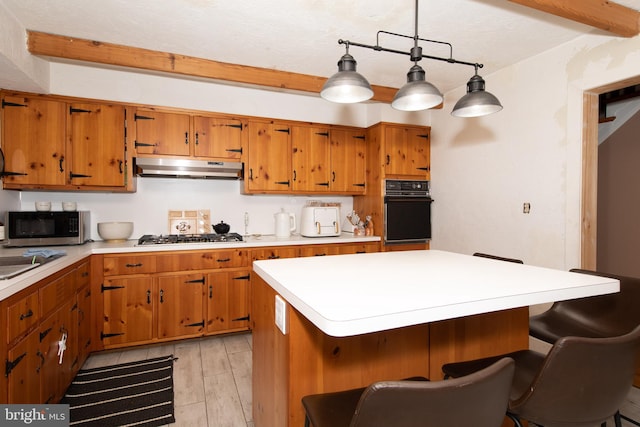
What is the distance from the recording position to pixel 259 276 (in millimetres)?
1606

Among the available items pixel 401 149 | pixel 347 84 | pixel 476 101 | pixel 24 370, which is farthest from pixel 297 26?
pixel 24 370

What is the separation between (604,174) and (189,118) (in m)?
4.60

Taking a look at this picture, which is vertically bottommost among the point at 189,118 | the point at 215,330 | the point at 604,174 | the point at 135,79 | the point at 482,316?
the point at 215,330

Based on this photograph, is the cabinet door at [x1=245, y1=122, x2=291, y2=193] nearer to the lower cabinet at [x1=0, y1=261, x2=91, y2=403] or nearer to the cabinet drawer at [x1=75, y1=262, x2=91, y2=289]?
the cabinet drawer at [x1=75, y1=262, x2=91, y2=289]

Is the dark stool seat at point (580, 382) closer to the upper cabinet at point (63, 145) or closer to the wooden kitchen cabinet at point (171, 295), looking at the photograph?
the wooden kitchen cabinet at point (171, 295)

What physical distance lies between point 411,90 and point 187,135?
2.34 meters

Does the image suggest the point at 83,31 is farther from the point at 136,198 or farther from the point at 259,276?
the point at 259,276

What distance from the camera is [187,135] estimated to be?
10.4 feet

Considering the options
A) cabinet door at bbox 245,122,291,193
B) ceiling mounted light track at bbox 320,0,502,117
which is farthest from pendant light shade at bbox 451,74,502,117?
cabinet door at bbox 245,122,291,193

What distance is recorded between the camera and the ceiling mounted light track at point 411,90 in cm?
154

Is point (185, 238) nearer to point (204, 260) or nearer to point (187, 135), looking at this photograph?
point (204, 260)

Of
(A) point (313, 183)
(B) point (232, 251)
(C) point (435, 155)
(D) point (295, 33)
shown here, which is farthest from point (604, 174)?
(B) point (232, 251)

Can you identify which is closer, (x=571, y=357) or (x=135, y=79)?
(x=571, y=357)

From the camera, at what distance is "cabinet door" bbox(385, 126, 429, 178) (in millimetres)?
3682
